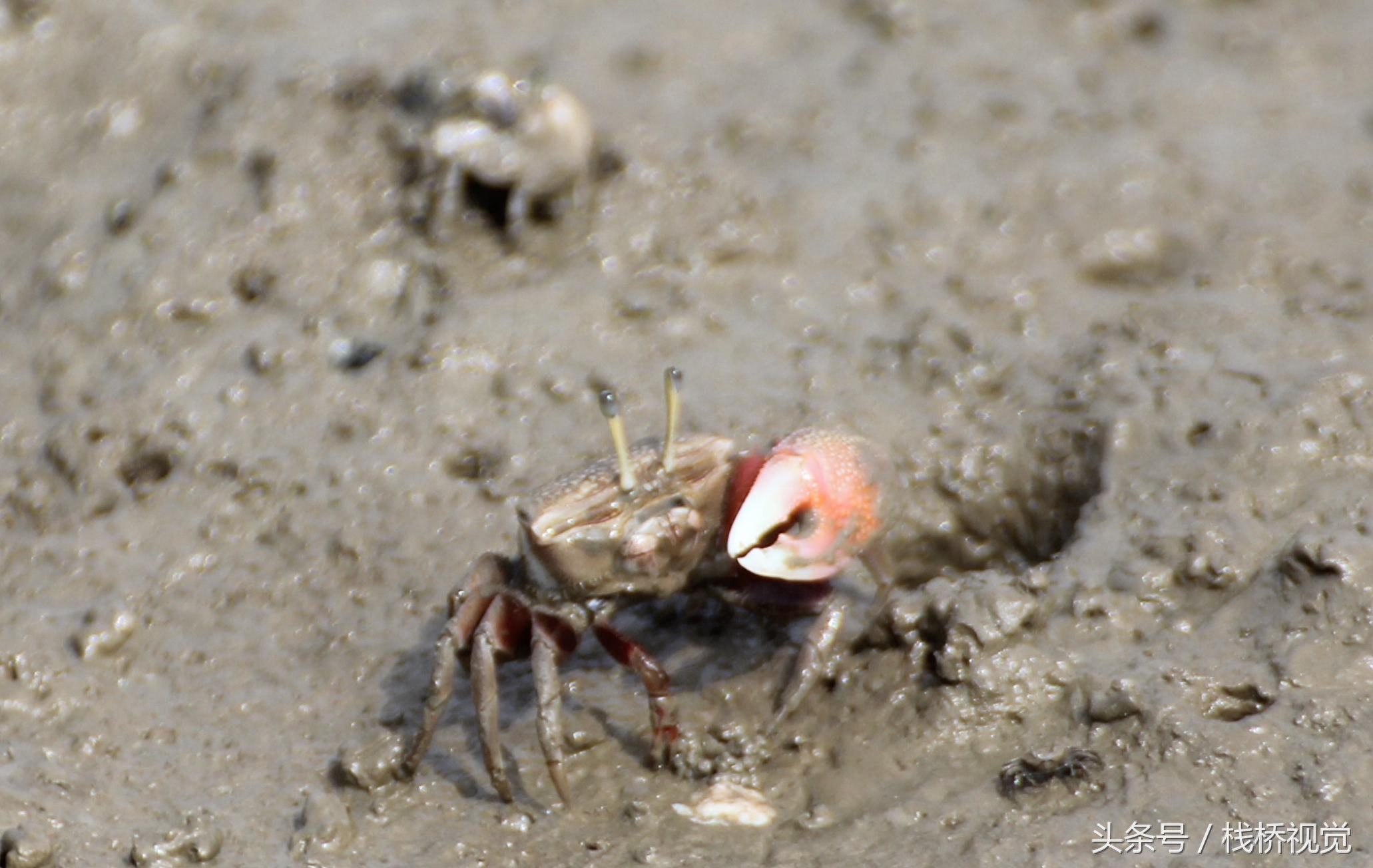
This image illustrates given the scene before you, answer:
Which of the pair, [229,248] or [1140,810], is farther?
[229,248]

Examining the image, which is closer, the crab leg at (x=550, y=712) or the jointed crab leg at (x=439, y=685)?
the crab leg at (x=550, y=712)

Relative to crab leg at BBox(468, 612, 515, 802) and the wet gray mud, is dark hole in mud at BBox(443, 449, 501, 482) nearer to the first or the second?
the wet gray mud

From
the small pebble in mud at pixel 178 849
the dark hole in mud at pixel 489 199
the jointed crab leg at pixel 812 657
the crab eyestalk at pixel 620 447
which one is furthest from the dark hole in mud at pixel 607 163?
the small pebble in mud at pixel 178 849

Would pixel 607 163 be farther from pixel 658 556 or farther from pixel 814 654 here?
pixel 814 654

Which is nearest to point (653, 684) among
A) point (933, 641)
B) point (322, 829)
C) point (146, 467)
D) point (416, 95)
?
point (933, 641)

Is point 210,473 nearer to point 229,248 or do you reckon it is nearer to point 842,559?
point 229,248

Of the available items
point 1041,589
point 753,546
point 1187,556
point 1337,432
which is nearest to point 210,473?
point 753,546

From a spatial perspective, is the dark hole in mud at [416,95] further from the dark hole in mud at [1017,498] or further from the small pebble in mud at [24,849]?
the small pebble in mud at [24,849]

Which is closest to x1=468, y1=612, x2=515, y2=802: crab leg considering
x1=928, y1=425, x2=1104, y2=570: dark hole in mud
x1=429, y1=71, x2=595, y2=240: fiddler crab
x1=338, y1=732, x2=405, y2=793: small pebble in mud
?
x1=338, y1=732, x2=405, y2=793: small pebble in mud
